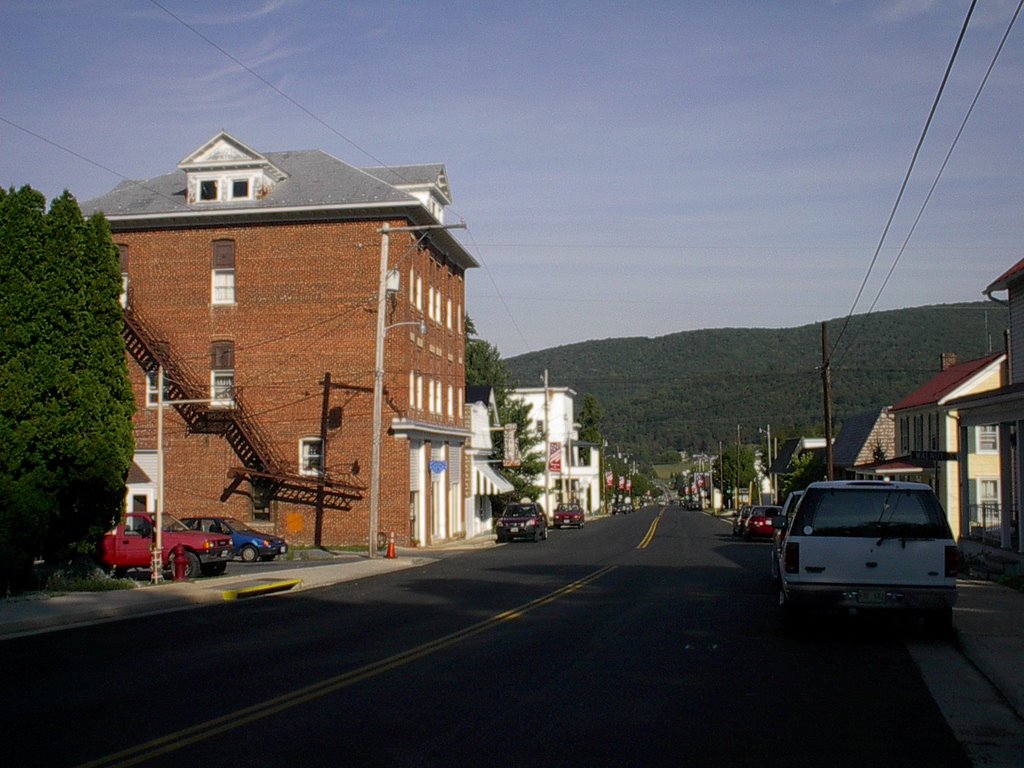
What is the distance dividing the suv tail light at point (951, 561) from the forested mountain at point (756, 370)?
84574mm

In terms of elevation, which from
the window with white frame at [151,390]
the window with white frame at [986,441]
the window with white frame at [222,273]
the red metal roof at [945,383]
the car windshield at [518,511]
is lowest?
the car windshield at [518,511]

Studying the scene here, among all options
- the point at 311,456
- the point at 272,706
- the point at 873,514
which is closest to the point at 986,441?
the point at 311,456

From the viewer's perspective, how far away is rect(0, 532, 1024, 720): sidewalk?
41.6ft

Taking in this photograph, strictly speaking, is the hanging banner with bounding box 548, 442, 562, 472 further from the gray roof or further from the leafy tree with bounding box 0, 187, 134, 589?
the leafy tree with bounding box 0, 187, 134, 589

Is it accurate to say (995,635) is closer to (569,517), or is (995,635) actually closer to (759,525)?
(759,525)

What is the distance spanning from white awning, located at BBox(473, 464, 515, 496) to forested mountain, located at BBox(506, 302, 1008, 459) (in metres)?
36.4

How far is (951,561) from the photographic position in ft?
45.4

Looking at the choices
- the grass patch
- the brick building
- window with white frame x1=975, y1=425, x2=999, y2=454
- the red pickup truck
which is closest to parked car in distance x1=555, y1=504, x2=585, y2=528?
the brick building

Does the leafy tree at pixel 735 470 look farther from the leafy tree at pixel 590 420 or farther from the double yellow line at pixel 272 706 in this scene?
the double yellow line at pixel 272 706

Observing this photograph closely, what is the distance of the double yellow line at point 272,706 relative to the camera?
812cm

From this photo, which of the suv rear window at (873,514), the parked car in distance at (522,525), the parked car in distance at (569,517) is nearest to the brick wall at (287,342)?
the parked car in distance at (522,525)

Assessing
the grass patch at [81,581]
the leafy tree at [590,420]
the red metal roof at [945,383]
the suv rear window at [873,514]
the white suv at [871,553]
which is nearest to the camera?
the white suv at [871,553]

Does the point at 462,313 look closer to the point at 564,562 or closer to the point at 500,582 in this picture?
the point at 564,562

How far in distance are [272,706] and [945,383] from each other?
49.9 meters
